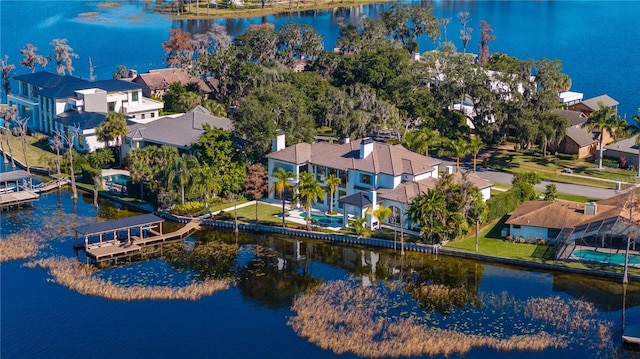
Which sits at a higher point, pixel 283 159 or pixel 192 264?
pixel 283 159

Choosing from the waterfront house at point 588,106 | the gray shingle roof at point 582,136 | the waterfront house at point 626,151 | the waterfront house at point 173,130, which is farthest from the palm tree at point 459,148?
the waterfront house at point 588,106

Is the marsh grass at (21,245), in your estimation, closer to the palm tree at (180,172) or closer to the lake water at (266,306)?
the lake water at (266,306)

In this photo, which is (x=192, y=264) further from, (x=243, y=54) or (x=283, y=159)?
(x=243, y=54)

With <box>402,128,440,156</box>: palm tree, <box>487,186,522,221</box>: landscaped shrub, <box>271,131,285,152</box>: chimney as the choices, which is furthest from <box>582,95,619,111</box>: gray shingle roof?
<box>271,131,285,152</box>: chimney

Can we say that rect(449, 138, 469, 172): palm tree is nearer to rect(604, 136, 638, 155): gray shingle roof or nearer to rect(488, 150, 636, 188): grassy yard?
rect(488, 150, 636, 188): grassy yard

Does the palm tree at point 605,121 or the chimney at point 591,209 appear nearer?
the chimney at point 591,209

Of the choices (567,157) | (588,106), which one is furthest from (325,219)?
(588,106)

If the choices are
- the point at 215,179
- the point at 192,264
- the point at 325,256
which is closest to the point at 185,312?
the point at 192,264
